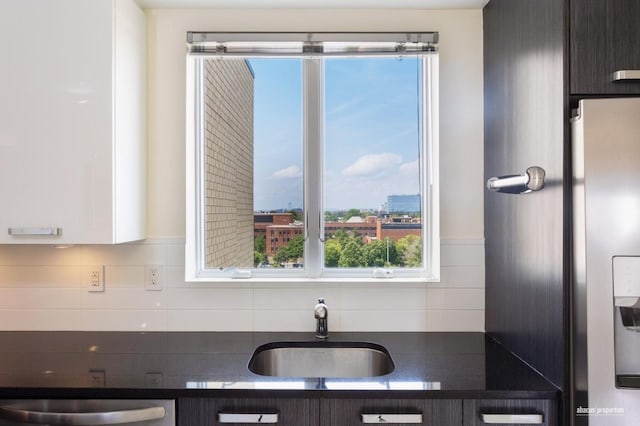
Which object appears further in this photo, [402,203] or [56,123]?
[402,203]

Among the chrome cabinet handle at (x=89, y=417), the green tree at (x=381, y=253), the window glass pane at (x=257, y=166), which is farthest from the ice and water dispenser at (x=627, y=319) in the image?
the chrome cabinet handle at (x=89, y=417)

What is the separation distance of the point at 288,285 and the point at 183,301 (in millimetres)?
488

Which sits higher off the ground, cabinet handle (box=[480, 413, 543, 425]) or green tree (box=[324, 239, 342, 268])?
green tree (box=[324, 239, 342, 268])

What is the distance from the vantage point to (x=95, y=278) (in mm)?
1910

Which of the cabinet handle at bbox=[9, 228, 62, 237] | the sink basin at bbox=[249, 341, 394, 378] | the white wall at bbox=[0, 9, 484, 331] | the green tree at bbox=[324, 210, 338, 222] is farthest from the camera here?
the green tree at bbox=[324, 210, 338, 222]

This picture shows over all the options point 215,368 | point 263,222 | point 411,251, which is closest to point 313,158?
point 263,222

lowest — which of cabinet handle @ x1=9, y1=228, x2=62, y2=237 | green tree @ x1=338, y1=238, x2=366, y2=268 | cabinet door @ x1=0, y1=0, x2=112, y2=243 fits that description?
green tree @ x1=338, y1=238, x2=366, y2=268

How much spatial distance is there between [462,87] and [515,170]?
1.80ft

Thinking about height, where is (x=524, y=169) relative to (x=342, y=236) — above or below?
above

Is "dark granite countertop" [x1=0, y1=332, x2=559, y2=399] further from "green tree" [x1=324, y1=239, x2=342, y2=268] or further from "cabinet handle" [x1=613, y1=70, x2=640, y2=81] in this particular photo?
"cabinet handle" [x1=613, y1=70, x2=640, y2=81]

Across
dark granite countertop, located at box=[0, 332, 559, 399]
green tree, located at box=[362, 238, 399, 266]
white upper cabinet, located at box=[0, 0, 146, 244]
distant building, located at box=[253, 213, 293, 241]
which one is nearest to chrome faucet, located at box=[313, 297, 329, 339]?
dark granite countertop, located at box=[0, 332, 559, 399]

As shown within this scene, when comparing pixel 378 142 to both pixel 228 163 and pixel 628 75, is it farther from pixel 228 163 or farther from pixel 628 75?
pixel 628 75

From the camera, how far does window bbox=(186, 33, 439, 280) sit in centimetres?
199

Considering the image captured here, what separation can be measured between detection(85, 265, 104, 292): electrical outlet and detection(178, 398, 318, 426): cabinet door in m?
0.87
